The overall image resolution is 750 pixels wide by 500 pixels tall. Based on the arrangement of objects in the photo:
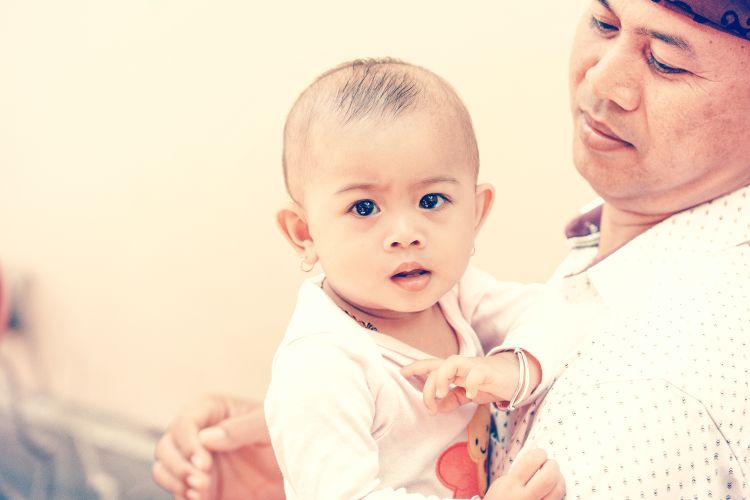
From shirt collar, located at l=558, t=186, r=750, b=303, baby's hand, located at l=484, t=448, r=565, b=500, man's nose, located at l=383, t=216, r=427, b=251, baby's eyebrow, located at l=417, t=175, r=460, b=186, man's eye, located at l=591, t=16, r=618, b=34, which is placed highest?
man's eye, located at l=591, t=16, r=618, b=34

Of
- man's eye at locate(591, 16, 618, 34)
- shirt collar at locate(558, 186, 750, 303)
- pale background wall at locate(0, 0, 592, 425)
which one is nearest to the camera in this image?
shirt collar at locate(558, 186, 750, 303)

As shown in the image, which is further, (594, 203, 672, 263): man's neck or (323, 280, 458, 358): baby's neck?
(594, 203, 672, 263): man's neck

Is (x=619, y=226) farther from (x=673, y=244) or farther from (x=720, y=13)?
(x=720, y=13)

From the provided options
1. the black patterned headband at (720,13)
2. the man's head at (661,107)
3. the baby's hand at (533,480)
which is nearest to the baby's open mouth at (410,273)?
the baby's hand at (533,480)

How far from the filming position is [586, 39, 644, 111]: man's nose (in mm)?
1194

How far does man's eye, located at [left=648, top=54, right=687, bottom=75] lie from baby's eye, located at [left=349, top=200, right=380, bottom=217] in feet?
1.44

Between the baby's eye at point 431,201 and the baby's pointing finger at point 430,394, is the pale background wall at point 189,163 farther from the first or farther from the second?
the baby's pointing finger at point 430,394

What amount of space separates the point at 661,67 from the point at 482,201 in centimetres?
30

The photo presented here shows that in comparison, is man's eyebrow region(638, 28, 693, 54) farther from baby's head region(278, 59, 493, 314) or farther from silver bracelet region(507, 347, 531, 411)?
silver bracelet region(507, 347, 531, 411)

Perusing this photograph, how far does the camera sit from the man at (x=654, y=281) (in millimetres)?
967

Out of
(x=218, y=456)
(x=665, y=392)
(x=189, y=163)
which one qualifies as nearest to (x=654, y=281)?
(x=665, y=392)

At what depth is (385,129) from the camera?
1069mm

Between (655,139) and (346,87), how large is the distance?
44cm

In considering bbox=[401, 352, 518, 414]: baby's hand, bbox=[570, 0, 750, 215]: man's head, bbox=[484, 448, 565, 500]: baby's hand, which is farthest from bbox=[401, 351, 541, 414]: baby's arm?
bbox=[570, 0, 750, 215]: man's head
